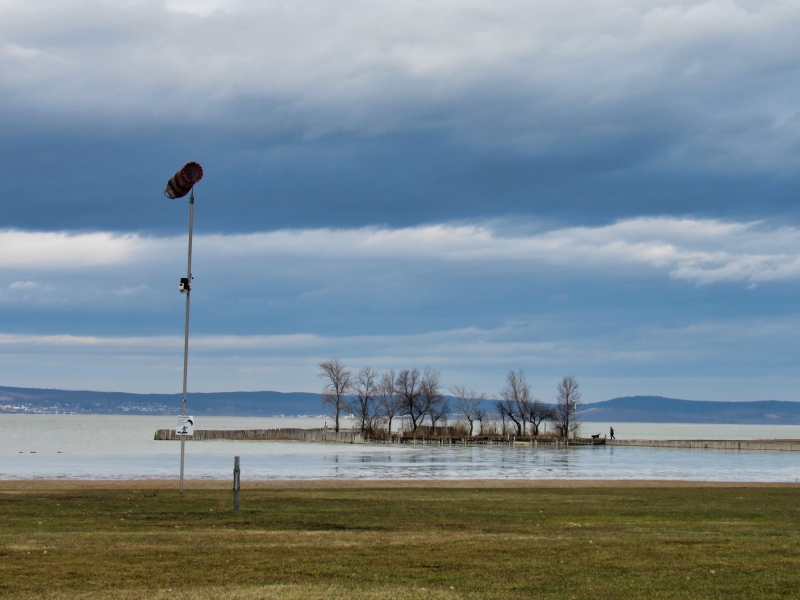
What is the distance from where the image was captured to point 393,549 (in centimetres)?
1436

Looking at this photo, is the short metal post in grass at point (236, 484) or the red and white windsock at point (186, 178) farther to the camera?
the red and white windsock at point (186, 178)

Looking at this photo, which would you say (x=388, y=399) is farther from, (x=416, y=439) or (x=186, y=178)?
(x=186, y=178)

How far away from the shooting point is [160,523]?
1859 cm

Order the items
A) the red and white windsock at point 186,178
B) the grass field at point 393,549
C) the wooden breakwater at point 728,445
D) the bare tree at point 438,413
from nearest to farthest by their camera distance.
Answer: the grass field at point 393,549
the red and white windsock at point 186,178
the wooden breakwater at point 728,445
the bare tree at point 438,413

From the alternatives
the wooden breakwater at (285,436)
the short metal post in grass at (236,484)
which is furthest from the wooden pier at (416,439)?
the short metal post in grass at (236,484)

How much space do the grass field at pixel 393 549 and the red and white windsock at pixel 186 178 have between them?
9.01 meters

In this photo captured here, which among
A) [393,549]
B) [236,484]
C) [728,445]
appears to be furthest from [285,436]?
[393,549]

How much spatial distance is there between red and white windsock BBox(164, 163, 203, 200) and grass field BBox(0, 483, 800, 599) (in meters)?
9.01

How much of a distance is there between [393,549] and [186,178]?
14543mm

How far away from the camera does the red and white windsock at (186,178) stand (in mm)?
25078

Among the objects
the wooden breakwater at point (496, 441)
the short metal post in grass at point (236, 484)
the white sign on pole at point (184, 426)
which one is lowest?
the wooden breakwater at point (496, 441)

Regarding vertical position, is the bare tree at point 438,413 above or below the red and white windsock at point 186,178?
below

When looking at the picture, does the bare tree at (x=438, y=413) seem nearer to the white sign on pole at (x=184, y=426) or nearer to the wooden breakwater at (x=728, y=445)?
the wooden breakwater at (x=728, y=445)

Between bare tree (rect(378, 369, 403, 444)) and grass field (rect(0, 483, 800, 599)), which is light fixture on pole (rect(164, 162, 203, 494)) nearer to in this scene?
grass field (rect(0, 483, 800, 599))
